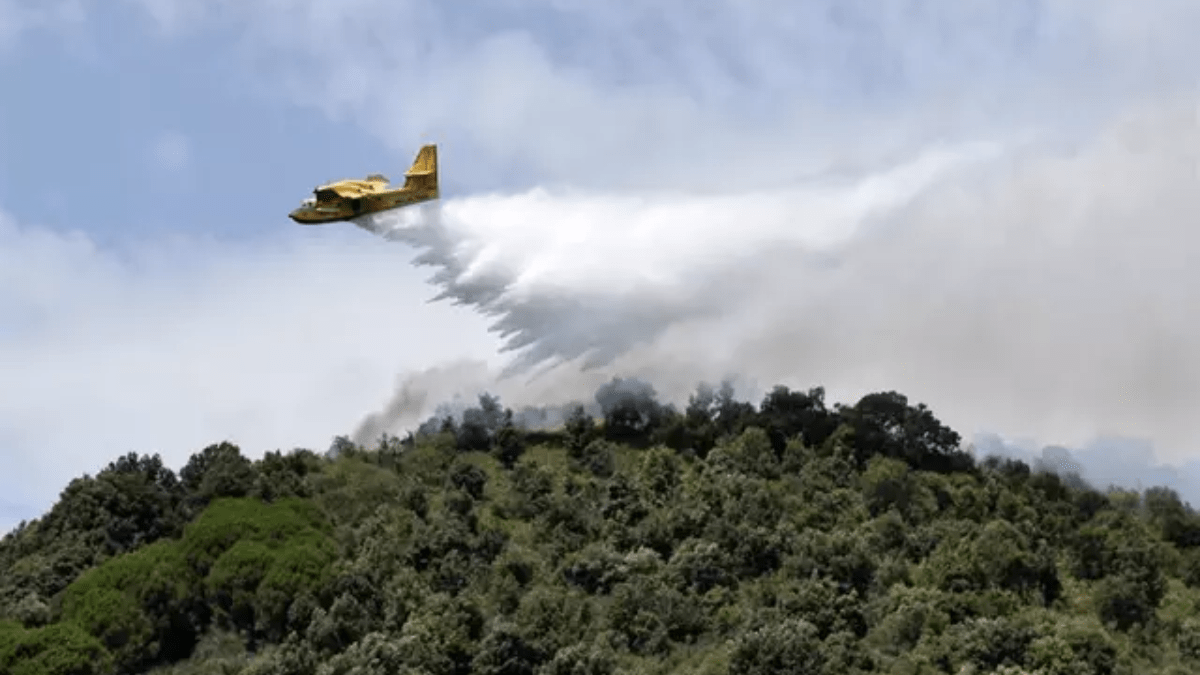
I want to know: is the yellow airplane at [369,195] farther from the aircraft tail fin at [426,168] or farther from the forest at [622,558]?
the forest at [622,558]

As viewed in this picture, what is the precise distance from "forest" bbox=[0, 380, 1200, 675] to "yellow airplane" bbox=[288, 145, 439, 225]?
73.6 feet

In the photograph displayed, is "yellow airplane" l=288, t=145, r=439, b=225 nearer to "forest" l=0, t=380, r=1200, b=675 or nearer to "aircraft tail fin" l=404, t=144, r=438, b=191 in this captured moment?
"aircraft tail fin" l=404, t=144, r=438, b=191

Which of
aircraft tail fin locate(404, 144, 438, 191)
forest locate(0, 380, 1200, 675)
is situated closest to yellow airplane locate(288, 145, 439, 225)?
aircraft tail fin locate(404, 144, 438, 191)

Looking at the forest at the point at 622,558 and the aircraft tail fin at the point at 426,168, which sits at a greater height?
the aircraft tail fin at the point at 426,168

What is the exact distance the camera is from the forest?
102250 millimetres

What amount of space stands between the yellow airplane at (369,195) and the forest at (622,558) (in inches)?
883

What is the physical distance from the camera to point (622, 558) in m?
114

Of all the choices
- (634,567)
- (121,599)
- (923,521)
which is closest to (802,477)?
(923,521)

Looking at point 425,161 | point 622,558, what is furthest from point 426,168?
point 622,558

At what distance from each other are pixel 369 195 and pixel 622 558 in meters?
26.3

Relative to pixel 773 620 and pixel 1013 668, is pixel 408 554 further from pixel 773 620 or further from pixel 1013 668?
pixel 1013 668

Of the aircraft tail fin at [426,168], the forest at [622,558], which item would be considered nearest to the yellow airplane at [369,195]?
the aircraft tail fin at [426,168]

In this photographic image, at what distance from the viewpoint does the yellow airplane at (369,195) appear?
105375 mm

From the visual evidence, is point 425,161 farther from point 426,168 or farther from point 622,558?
point 622,558
